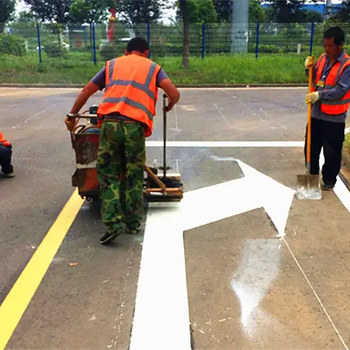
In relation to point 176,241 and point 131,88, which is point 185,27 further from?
point 176,241

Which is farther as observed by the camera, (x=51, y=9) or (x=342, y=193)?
(x=51, y=9)

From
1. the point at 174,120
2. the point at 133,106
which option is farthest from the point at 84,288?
the point at 174,120

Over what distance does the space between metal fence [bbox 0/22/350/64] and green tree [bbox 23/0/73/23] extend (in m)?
40.7

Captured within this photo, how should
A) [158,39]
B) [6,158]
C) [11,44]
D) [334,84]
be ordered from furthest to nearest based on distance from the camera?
1. [11,44]
2. [158,39]
3. [6,158]
4. [334,84]

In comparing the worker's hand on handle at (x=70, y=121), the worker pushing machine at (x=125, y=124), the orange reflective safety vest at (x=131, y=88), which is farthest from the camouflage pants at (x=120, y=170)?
the worker's hand on handle at (x=70, y=121)

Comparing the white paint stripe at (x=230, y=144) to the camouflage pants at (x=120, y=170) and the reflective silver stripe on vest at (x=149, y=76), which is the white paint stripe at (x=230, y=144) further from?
the reflective silver stripe on vest at (x=149, y=76)

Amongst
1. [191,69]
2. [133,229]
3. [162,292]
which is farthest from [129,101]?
[191,69]

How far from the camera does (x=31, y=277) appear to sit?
11.6ft

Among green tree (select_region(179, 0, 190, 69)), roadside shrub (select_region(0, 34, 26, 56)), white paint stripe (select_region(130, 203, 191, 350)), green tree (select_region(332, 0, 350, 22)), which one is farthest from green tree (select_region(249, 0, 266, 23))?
white paint stripe (select_region(130, 203, 191, 350))

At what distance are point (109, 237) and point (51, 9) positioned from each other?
62285 millimetres

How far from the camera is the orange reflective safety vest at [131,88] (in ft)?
12.9

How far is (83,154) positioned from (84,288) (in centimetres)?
155

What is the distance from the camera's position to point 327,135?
17.7 feet

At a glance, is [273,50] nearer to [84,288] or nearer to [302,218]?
[302,218]
